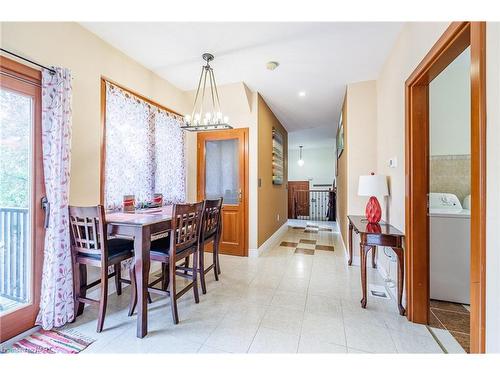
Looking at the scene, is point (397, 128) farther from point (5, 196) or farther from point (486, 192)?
point (5, 196)

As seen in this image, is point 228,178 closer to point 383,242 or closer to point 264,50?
point 264,50

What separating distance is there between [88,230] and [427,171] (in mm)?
2793

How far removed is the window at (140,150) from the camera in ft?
7.91

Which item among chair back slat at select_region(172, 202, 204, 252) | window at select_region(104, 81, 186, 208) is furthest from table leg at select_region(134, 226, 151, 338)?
window at select_region(104, 81, 186, 208)

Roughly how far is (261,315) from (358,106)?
3.10 m

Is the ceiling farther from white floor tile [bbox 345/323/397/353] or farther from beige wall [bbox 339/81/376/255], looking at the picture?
white floor tile [bbox 345/323/397/353]

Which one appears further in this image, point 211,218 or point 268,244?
point 268,244

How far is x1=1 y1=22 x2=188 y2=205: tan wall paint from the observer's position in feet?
5.75

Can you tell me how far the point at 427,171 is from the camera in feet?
5.90

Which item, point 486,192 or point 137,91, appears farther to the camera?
point 137,91

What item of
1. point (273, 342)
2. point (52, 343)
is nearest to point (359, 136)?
point (273, 342)

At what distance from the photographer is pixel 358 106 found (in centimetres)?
328

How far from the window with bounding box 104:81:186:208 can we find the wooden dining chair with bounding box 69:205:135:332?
60cm
